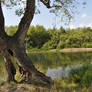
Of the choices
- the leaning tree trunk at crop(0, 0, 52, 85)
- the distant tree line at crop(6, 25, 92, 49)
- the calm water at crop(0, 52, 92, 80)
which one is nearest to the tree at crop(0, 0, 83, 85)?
the leaning tree trunk at crop(0, 0, 52, 85)

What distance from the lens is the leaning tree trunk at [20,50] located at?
279 inches

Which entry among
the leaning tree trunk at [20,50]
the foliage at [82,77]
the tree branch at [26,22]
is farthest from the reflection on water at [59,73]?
the tree branch at [26,22]

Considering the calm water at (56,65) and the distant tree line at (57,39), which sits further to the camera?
the distant tree line at (57,39)

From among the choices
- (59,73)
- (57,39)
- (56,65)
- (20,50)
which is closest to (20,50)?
(20,50)

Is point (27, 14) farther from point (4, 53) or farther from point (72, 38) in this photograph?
point (72, 38)

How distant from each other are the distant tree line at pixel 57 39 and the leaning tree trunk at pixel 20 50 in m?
34.0

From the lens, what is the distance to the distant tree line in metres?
47.0

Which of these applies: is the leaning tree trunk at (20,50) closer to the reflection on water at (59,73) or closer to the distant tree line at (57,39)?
the reflection on water at (59,73)

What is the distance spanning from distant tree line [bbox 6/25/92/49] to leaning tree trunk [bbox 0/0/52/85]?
33984mm

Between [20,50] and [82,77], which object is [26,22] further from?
[82,77]

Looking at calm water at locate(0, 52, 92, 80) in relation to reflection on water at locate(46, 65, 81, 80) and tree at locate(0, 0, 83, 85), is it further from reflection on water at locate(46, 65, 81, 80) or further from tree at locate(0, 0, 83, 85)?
tree at locate(0, 0, 83, 85)

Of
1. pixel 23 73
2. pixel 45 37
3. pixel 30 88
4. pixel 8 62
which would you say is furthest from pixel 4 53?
pixel 45 37

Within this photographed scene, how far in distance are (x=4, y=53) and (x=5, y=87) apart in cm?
150

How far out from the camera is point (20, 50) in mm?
7305
